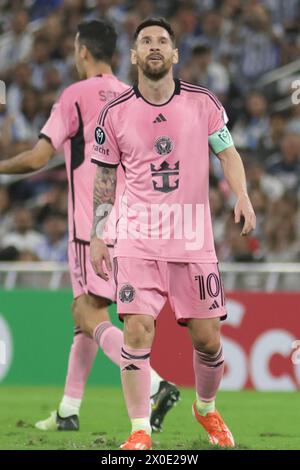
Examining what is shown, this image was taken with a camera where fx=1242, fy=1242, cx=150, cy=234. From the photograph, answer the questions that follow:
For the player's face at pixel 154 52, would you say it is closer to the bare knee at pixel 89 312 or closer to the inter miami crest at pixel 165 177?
the inter miami crest at pixel 165 177

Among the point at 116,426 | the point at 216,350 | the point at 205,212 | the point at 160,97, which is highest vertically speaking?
the point at 160,97

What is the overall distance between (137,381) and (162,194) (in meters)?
0.98

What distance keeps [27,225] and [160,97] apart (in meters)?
7.24

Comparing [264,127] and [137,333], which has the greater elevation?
[264,127]

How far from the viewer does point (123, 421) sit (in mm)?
8656

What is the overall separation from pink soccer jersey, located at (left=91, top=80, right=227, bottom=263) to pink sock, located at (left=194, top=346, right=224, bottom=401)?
0.53 metres

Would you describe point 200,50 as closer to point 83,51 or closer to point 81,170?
point 83,51

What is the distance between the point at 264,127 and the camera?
14.5m

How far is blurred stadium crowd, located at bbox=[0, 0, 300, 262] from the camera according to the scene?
43.2 feet

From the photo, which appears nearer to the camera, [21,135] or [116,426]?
[116,426]

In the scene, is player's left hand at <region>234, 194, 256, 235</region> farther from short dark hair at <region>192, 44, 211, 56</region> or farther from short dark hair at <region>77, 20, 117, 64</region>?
short dark hair at <region>192, 44, 211, 56</region>

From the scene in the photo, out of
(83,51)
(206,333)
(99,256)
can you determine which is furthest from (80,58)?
(206,333)
